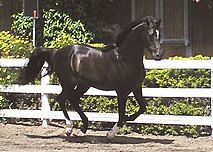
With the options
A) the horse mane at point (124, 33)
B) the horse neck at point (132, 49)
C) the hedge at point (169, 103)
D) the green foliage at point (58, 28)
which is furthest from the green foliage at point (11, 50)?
the horse neck at point (132, 49)

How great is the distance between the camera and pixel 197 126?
10789mm

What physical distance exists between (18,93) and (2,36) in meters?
1.41

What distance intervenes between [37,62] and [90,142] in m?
2.03

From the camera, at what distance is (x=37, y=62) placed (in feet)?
35.7

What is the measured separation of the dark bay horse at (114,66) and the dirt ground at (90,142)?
35 centimetres

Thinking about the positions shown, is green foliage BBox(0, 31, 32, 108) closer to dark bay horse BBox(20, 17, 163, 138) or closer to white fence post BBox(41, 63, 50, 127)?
white fence post BBox(41, 63, 50, 127)

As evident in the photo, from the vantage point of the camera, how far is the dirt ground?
Result: 30.0 ft

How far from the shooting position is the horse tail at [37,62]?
1082 cm

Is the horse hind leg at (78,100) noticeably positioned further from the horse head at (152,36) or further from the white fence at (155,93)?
the horse head at (152,36)

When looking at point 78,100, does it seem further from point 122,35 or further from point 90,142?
point 122,35

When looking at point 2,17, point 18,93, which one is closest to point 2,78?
point 18,93

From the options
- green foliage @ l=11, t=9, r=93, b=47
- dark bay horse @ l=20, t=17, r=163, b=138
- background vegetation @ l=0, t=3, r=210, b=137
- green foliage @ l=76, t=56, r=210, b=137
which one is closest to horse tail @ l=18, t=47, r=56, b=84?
dark bay horse @ l=20, t=17, r=163, b=138

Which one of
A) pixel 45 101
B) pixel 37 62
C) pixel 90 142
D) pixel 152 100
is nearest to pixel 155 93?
pixel 152 100

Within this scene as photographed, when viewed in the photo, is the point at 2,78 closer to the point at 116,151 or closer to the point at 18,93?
the point at 18,93
